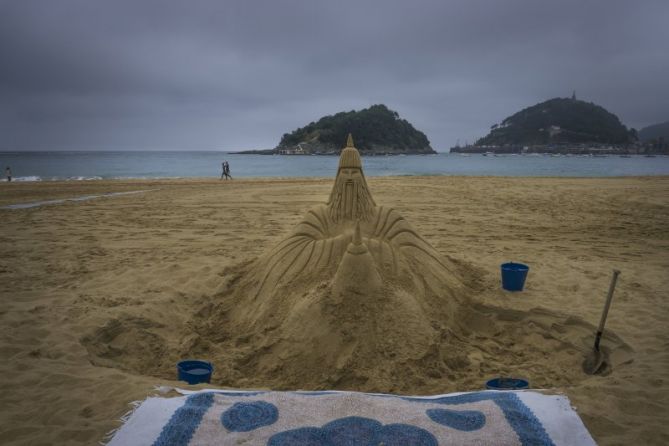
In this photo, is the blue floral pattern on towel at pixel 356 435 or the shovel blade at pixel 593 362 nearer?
the blue floral pattern on towel at pixel 356 435

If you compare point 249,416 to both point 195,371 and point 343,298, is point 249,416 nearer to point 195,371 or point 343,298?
point 195,371

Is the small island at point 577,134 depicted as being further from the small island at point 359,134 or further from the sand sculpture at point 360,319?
the sand sculpture at point 360,319

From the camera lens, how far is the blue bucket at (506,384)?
2861mm

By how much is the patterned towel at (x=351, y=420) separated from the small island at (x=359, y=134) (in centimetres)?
5969

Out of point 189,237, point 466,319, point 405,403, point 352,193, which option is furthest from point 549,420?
point 189,237

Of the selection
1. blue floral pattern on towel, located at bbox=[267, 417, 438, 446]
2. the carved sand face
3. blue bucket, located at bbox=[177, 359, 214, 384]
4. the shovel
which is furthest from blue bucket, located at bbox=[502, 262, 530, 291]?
blue bucket, located at bbox=[177, 359, 214, 384]

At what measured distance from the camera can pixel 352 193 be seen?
4.01m

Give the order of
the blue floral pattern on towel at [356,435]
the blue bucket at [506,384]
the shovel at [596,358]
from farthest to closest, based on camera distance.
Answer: the shovel at [596,358] → the blue bucket at [506,384] → the blue floral pattern on towel at [356,435]

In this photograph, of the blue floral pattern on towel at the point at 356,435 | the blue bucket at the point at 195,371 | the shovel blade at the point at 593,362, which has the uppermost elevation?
the blue floral pattern on towel at the point at 356,435

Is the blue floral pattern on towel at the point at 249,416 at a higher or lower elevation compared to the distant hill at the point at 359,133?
lower

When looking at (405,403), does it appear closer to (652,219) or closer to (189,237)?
(189,237)

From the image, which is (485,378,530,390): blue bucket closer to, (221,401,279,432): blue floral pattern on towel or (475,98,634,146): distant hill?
(221,401,279,432): blue floral pattern on towel

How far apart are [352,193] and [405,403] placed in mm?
2177

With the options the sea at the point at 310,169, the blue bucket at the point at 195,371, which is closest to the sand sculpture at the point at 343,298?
the blue bucket at the point at 195,371
